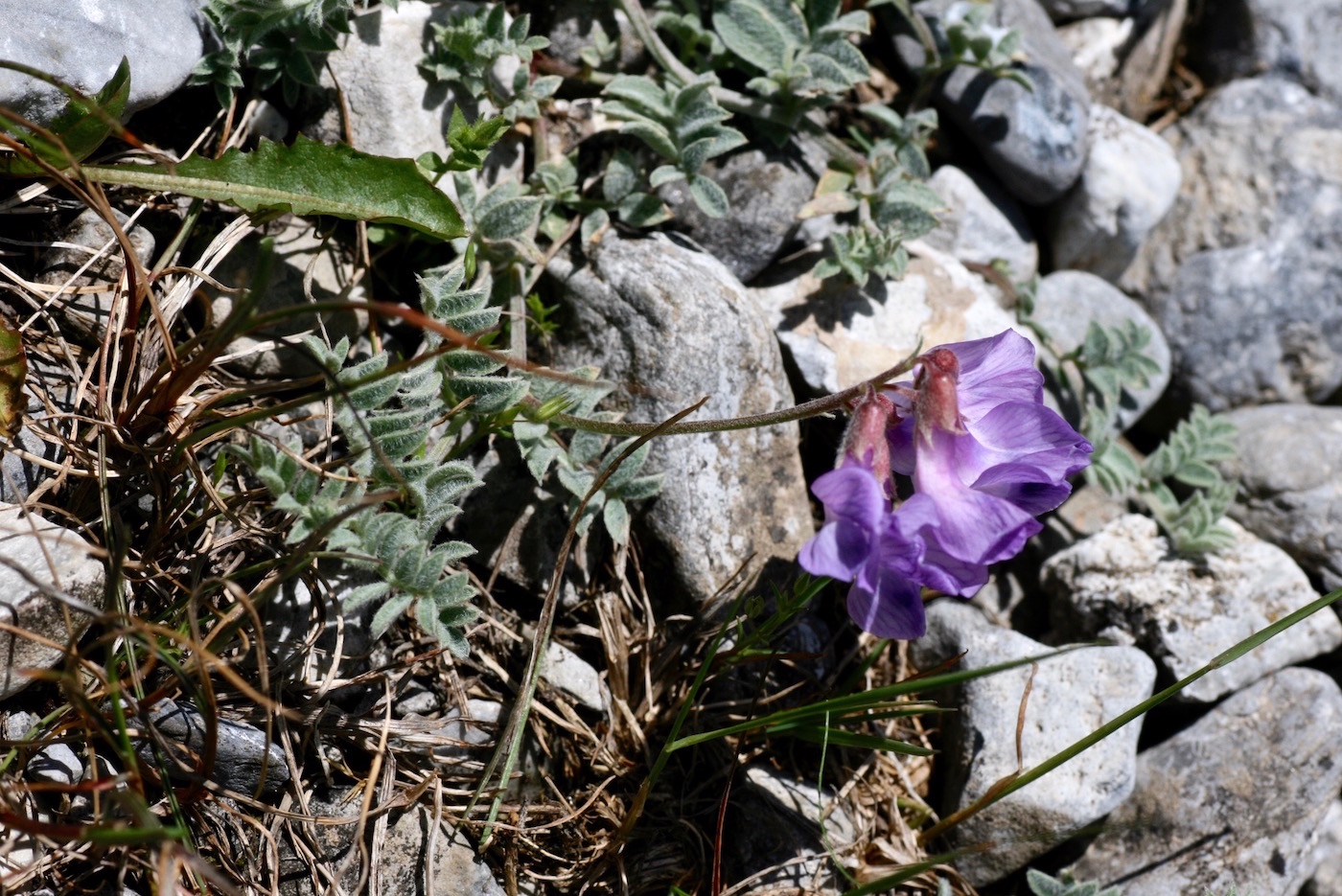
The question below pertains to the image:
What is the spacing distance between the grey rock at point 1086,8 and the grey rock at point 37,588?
4.04m

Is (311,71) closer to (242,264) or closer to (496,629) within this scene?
(242,264)

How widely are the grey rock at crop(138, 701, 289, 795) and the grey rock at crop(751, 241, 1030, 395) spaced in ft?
6.23

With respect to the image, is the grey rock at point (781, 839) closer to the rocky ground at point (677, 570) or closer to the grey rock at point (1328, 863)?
the rocky ground at point (677, 570)

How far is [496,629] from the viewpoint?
2885 millimetres

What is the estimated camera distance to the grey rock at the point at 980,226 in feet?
12.6

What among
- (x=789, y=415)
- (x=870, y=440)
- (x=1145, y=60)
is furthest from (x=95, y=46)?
(x=1145, y=60)

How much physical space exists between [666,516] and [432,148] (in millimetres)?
1325

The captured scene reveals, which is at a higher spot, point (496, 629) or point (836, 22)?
point (836, 22)

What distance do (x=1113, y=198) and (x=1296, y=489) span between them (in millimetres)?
1258

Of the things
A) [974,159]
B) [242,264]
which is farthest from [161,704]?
[974,159]

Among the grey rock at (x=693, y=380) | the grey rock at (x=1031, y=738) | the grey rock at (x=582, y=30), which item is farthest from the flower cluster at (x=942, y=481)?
the grey rock at (x=582, y=30)

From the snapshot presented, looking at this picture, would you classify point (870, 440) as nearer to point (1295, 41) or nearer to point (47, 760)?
point (47, 760)

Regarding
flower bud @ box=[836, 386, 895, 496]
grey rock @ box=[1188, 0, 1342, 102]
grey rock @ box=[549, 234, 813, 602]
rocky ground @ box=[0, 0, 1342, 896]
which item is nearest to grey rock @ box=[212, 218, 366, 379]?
rocky ground @ box=[0, 0, 1342, 896]

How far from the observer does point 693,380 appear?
302 centimetres
